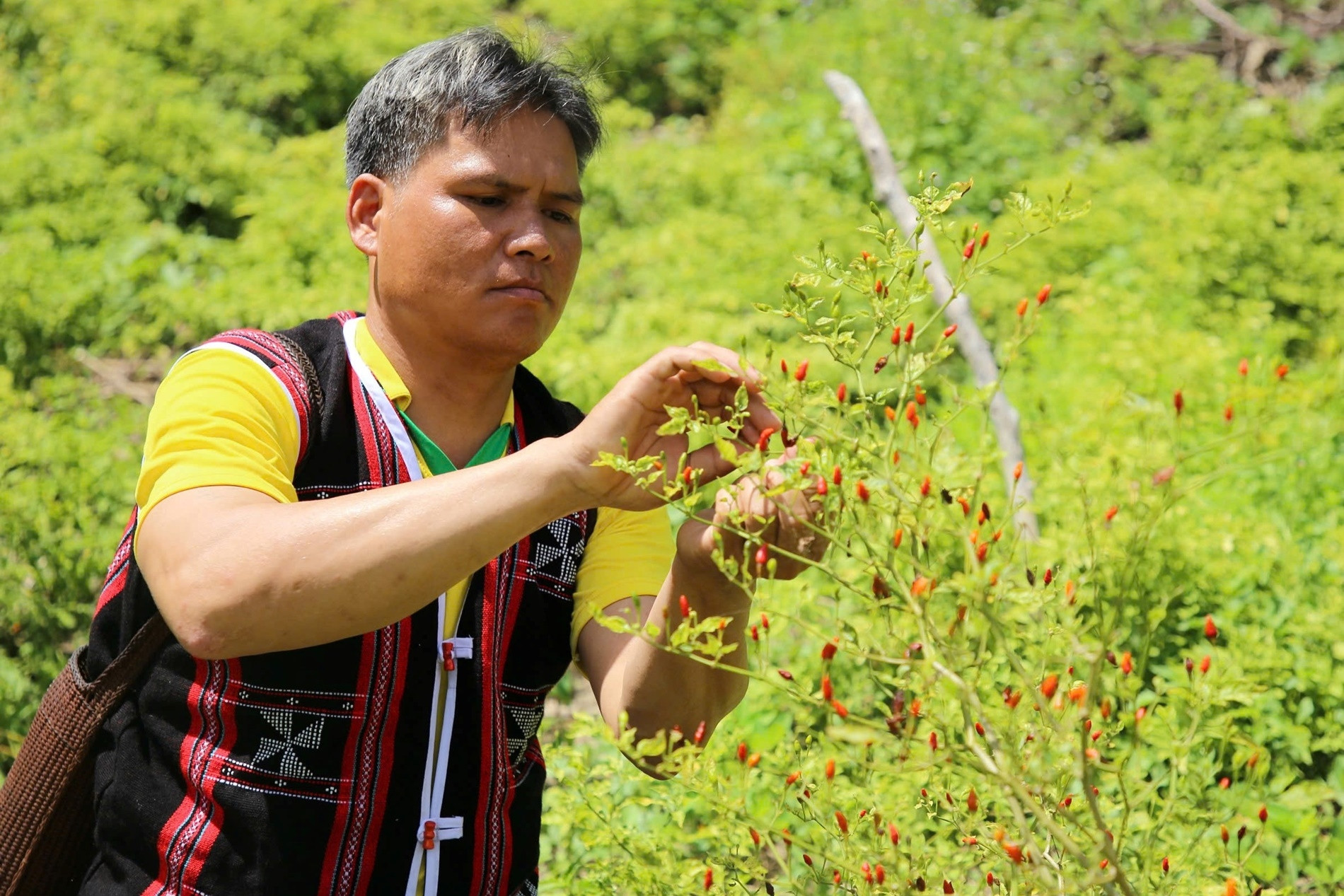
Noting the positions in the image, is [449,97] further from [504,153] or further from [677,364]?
[677,364]

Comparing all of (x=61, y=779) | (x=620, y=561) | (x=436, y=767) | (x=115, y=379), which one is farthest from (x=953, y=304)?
(x=115, y=379)

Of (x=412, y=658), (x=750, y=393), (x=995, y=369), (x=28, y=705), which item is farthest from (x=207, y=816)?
(x=995, y=369)

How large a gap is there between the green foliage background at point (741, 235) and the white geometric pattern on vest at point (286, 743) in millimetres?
487

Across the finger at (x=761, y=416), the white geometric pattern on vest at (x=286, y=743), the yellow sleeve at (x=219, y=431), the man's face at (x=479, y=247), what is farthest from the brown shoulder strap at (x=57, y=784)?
the finger at (x=761, y=416)

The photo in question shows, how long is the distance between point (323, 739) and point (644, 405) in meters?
0.62

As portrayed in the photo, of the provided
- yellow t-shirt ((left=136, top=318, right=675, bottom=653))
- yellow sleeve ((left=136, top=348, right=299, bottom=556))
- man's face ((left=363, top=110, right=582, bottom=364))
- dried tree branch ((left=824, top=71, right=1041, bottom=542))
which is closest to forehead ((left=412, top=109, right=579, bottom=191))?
man's face ((left=363, top=110, right=582, bottom=364))

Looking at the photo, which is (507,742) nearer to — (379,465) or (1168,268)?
(379,465)

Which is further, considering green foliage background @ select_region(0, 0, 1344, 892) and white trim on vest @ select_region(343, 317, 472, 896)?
green foliage background @ select_region(0, 0, 1344, 892)

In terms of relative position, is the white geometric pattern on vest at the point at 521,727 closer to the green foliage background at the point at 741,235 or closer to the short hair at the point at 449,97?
the green foliage background at the point at 741,235

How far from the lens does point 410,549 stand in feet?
4.51

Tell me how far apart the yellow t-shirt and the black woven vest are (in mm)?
30

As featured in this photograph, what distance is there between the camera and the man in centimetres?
141

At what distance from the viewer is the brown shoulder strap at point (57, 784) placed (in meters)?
1.75

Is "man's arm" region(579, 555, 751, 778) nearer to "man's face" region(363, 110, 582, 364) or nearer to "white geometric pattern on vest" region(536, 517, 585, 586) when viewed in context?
"white geometric pattern on vest" region(536, 517, 585, 586)
